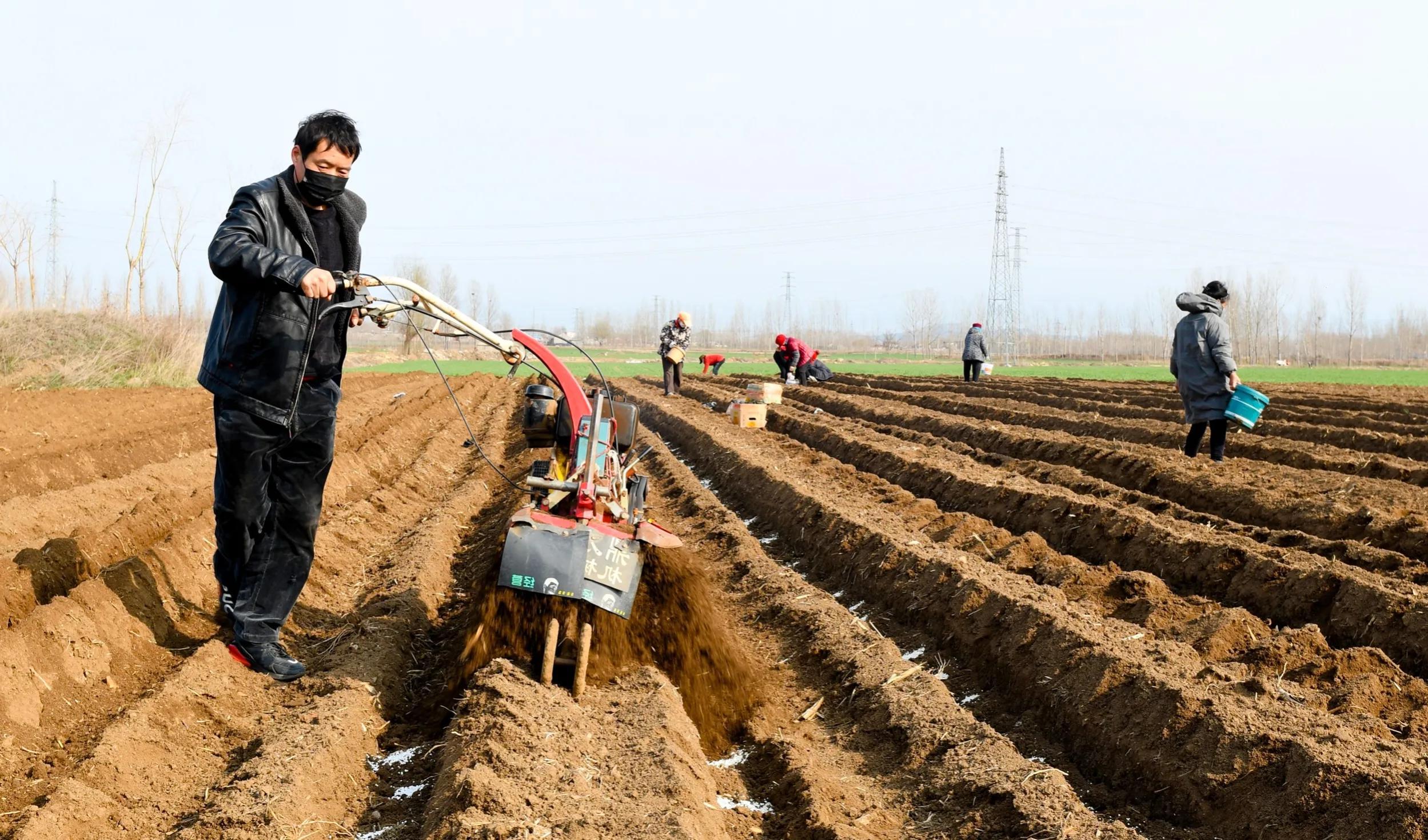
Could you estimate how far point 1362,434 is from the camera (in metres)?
13.9

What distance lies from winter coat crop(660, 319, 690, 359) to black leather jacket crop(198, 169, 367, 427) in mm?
16827

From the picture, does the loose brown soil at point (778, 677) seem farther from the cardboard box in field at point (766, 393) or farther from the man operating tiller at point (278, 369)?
the cardboard box in field at point (766, 393)

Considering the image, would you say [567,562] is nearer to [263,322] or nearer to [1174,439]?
[263,322]

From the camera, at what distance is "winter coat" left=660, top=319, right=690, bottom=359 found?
21.9m

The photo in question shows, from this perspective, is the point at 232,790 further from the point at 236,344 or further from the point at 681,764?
the point at 236,344

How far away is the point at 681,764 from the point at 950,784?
1024 mm

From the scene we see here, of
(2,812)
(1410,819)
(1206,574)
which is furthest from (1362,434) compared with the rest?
(2,812)

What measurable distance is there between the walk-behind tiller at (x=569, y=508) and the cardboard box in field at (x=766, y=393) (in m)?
13.2

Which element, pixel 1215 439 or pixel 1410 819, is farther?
pixel 1215 439

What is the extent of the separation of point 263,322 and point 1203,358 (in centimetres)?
860

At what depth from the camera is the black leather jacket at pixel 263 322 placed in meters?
4.66

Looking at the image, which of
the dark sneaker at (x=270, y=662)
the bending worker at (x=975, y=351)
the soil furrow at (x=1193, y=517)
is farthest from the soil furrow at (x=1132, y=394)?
the dark sneaker at (x=270, y=662)

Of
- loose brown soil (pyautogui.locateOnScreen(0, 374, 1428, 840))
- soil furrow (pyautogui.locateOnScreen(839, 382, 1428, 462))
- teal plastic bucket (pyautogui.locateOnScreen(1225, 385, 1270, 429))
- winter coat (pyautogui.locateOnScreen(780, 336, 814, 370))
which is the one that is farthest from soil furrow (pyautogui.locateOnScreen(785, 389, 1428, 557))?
winter coat (pyautogui.locateOnScreen(780, 336, 814, 370))

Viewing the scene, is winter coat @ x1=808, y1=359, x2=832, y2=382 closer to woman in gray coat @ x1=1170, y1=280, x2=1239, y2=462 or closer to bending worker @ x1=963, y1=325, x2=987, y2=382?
bending worker @ x1=963, y1=325, x2=987, y2=382
